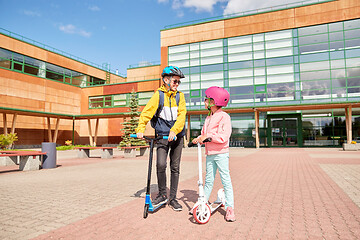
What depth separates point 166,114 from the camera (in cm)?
397

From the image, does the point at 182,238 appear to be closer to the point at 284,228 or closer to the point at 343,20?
the point at 284,228

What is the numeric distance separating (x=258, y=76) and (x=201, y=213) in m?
25.0

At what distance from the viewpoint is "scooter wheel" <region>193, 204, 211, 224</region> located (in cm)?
327

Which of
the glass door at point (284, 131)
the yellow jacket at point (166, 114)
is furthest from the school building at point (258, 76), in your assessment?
the yellow jacket at point (166, 114)

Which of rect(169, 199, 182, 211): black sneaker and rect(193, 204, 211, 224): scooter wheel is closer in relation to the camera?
rect(193, 204, 211, 224): scooter wheel

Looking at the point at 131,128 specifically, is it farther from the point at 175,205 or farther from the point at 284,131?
the point at 175,205

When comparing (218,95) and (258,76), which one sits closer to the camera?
(218,95)

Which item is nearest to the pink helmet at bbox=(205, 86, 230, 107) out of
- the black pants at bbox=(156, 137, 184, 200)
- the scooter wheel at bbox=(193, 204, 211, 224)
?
the black pants at bbox=(156, 137, 184, 200)

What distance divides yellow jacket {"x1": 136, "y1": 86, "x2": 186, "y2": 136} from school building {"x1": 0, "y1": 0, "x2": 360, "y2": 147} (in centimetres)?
2128

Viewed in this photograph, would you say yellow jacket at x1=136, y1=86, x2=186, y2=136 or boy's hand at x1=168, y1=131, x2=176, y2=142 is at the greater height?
yellow jacket at x1=136, y1=86, x2=186, y2=136

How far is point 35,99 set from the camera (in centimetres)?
2833

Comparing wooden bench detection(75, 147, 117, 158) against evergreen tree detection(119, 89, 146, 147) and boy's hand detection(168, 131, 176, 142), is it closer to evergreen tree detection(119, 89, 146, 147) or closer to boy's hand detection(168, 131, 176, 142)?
evergreen tree detection(119, 89, 146, 147)

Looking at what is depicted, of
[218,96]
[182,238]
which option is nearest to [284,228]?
[182,238]

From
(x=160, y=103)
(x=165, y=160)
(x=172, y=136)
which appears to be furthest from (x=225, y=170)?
(x=160, y=103)
